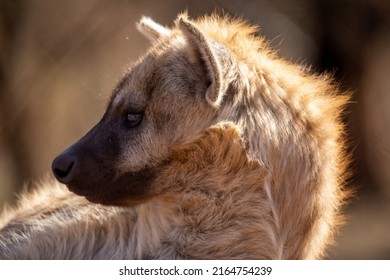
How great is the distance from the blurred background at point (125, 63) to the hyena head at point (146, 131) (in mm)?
1374

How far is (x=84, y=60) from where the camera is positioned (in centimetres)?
382

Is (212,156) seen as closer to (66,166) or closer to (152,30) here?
(66,166)

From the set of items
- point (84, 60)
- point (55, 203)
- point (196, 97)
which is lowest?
point (55, 203)

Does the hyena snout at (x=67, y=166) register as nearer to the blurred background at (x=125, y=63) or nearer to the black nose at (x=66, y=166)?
the black nose at (x=66, y=166)

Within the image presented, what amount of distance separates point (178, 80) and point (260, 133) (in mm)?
237

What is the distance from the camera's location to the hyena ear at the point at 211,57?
202cm

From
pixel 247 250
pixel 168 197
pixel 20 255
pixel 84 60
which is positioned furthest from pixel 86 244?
pixel 84 60

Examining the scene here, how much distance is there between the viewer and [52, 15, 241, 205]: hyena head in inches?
82.0

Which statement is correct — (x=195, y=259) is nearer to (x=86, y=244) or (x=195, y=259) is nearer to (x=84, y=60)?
(x=86, y=244)

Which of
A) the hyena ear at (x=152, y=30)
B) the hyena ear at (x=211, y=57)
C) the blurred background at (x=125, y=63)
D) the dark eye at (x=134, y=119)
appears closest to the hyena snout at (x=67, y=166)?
the dark eye at (x=134, y=119)

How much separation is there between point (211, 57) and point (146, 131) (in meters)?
0.24

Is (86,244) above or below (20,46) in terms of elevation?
below

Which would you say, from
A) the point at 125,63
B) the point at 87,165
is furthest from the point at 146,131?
the point at 125,63

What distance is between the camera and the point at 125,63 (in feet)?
11.6
